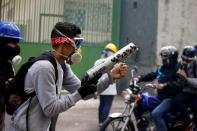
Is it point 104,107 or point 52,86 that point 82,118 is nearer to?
point 104,107

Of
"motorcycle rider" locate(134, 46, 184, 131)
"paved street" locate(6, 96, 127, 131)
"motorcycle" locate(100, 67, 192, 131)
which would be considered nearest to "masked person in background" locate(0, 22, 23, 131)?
"motorcycle" locate(100, 67, 192, 131)

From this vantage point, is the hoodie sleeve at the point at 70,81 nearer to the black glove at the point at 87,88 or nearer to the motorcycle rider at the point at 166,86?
the black glove at the point at 87,88

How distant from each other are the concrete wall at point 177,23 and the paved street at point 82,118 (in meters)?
2.98

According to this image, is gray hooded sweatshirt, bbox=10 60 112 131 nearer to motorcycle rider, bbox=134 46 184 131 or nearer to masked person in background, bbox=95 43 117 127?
motorcycle rider, bbox=134 46 184 131

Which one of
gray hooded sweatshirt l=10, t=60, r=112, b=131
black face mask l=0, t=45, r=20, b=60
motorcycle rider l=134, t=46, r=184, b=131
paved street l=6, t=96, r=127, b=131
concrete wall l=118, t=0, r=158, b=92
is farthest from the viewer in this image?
concrete wall l=118, t=0, r=158, b=92

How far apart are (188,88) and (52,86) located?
3.76 m

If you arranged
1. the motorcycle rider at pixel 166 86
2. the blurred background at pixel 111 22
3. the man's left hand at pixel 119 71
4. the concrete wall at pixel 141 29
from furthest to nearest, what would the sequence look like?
the concrete wall at pixel 141 29, the blurred background at pixel 111 22, the motorcycle rider at pixel 166 86, the man's left hand at pixel 119 71

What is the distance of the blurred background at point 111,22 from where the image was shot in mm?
11961

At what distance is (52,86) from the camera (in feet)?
8.23

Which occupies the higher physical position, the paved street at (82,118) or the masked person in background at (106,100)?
the masked person in background at (106,100)

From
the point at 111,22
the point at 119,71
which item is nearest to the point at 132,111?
the point at 119,71

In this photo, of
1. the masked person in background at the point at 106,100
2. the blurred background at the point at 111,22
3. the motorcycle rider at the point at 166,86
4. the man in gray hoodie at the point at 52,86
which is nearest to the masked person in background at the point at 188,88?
the motorcycle rider at the point at 166,86

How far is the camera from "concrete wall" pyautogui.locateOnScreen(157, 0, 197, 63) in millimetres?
11977

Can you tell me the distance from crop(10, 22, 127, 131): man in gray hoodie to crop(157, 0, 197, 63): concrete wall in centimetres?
954
